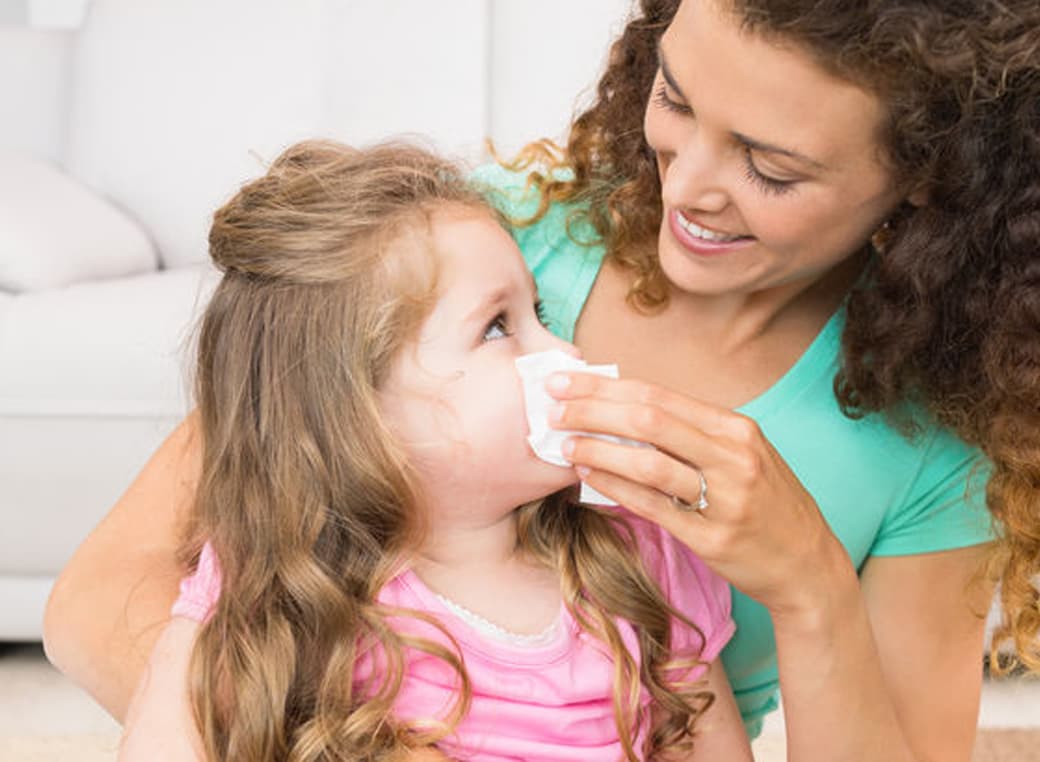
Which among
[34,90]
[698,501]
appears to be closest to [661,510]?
[698,501]

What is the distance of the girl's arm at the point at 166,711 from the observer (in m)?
1.17

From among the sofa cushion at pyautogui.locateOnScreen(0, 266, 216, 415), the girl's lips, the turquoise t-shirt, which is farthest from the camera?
the sofa cushion at pyautogui.locateOnScreen(0, 266, 216, 415)

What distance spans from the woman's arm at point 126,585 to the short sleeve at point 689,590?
46 centimetres

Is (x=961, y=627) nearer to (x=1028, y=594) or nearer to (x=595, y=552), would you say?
(x=1028, y=594)

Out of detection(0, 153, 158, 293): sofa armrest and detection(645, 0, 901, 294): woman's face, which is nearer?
detection(645, 0, 901, 294): woman's face

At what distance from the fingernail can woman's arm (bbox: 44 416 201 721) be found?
45 centimetres

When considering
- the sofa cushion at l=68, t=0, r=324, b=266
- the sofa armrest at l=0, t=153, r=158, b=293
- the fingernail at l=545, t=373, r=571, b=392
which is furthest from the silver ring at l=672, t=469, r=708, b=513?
the sofa cushion at l=68, t=0, r=324, b=266

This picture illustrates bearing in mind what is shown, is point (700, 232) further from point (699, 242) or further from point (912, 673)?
point (912, 673)

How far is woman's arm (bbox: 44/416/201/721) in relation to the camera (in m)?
1.33

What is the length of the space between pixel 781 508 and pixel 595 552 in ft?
0.80

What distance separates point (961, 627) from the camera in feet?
4.91

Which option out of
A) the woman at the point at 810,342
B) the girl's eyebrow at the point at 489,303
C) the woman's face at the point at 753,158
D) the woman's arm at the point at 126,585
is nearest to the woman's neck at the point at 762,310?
the woman at the point at 810,342

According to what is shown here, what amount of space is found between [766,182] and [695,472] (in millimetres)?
295

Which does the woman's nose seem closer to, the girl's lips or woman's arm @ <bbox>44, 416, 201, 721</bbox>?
the girl's lips
